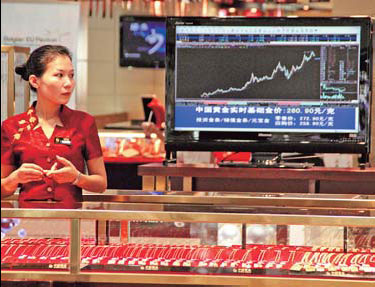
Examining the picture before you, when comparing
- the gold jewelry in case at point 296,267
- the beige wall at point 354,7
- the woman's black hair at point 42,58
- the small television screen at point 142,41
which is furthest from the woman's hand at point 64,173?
the small television screen at point 142,41

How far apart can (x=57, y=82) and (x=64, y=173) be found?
1.35 ft

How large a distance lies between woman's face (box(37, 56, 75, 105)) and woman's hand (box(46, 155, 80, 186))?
31cm

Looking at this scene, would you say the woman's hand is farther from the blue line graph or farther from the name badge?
the blue line graph

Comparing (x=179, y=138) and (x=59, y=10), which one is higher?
(x=59, y=10)

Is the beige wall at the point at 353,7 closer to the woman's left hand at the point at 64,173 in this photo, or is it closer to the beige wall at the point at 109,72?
the woman's left hand at the point at 64,173

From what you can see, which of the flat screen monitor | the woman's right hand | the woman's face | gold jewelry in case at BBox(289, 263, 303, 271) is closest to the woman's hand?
the woman's right hand

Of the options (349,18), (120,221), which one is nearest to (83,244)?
(120,221)

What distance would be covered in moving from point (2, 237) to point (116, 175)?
573 cm

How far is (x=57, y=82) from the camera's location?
3225mm

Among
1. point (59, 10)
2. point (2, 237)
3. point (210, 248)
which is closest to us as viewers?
point (2, 237)

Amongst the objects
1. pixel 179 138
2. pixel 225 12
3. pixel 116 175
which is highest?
pixel 225 12

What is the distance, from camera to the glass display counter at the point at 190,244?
8.43 feet

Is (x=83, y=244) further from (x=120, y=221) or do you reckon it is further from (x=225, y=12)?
(x=225, y=12)

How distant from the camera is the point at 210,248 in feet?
8.87
